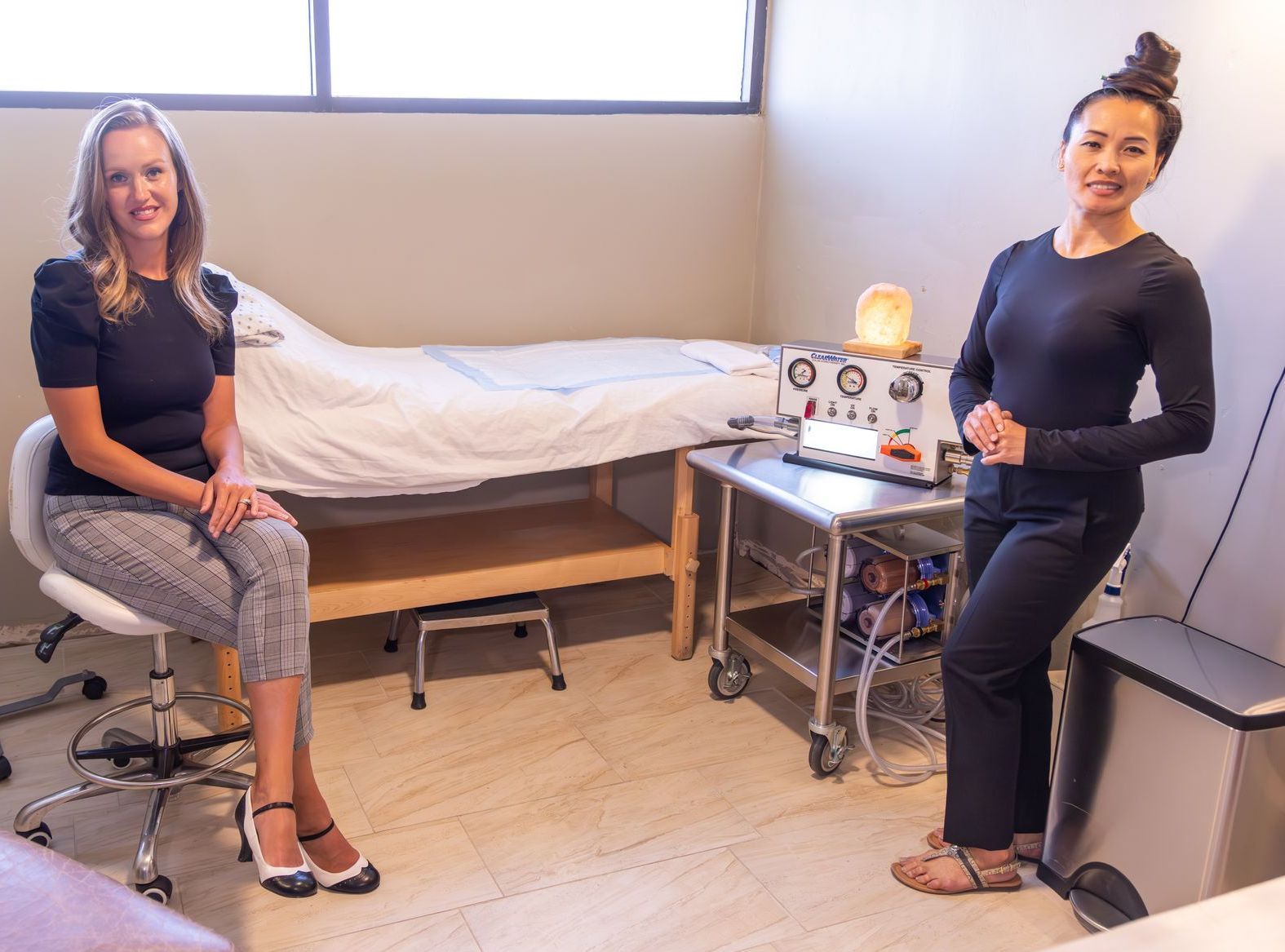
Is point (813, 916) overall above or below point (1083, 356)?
below

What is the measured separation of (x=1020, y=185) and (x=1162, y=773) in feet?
4.19

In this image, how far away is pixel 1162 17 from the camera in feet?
6.78

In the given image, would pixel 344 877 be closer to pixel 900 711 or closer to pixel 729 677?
pixel 729 677

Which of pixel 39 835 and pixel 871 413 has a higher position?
pixel 871 413

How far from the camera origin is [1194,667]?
1.74 metres

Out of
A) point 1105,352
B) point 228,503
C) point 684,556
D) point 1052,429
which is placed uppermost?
point 1105,352

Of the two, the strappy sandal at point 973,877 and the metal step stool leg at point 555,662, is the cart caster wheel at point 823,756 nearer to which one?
the strappy sandal at point 973,877

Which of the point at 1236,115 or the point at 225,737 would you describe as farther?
the point at 225,737

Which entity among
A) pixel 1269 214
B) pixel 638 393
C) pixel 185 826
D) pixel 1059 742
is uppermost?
pixel 1269 214

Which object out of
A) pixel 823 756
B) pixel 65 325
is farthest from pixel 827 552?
pixel 65 325

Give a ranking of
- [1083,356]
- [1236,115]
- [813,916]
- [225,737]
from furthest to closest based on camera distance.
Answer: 1. [225,737]
2. [1236,115]
3. [813,916]
4. [1083,356]

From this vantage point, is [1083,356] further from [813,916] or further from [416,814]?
[416,814]

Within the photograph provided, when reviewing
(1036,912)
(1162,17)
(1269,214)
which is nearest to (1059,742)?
(1036,912)

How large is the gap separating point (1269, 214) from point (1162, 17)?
439 millimetres
